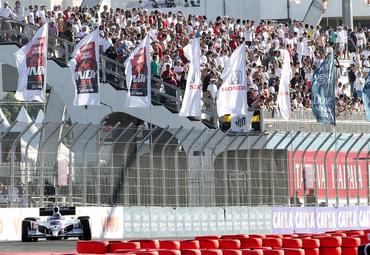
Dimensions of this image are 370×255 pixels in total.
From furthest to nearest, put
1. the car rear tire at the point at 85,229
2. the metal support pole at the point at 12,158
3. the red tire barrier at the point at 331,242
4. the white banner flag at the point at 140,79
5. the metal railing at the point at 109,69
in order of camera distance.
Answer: the metal railing at the point at 109,69 → the white banner flag at the point at 140,79 → the car rear tire at the point at 85,229 → the metal support pole at the point at 12,158 → the red tire barrier at the point at 331,242

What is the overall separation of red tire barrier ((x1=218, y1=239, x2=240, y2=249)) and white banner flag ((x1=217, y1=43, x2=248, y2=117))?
14211 mm

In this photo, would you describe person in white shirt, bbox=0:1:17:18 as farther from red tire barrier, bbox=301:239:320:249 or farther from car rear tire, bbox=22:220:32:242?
red tire barrier, bbox=301:239:320:249

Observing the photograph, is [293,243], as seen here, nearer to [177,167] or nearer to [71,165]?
[71,165]

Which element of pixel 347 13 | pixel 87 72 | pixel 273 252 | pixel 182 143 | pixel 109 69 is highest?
pixel 347 13

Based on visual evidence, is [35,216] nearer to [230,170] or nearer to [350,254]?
[230,170]

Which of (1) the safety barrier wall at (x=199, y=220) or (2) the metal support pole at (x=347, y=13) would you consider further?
(2) the metal support pole at (x=347, y=13)

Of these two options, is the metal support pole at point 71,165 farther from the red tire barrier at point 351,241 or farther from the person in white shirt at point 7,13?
the red tire barrier at point 351,241

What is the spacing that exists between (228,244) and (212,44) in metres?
19.7

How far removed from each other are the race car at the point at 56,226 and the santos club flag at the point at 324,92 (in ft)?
26.9

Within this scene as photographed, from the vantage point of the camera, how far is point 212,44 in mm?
40406

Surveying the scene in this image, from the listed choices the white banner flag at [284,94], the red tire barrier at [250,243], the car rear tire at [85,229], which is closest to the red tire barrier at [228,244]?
the red tire barrier at [250,243]

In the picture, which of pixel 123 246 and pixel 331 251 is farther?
pixel 123 246

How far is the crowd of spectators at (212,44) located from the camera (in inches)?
1500

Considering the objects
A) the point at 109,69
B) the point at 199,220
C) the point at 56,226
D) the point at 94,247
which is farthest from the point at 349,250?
the point at 109,69
